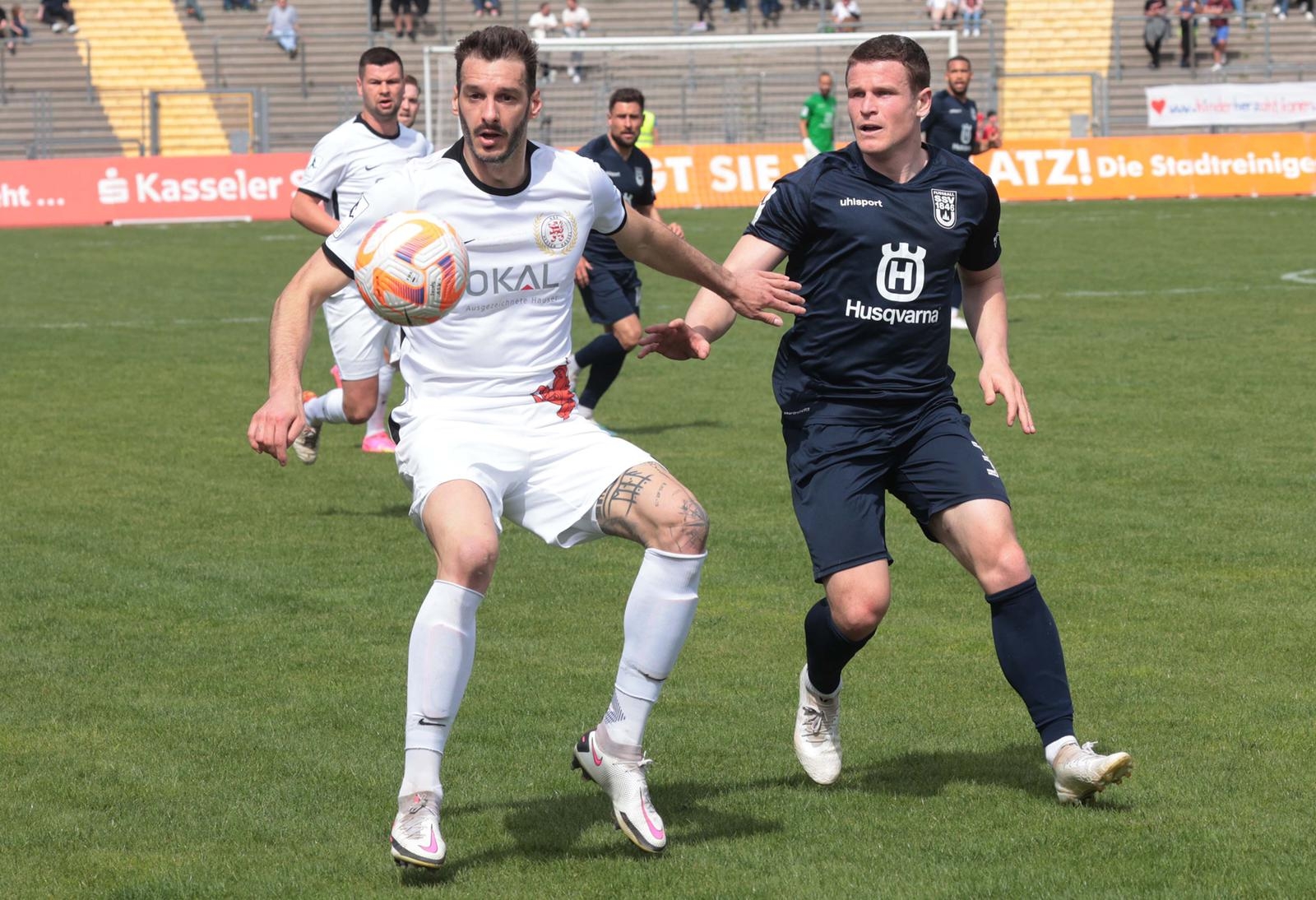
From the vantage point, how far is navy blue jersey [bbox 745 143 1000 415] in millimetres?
5617

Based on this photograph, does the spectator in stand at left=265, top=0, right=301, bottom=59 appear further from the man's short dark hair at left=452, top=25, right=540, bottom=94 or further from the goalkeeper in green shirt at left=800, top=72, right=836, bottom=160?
the man's short dark hair at left=452, top=25, right=540, bottom=94

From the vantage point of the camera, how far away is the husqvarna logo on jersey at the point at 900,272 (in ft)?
18.4

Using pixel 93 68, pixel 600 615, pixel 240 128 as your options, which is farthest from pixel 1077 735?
pixel 93 68

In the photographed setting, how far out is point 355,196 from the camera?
10.9 metres

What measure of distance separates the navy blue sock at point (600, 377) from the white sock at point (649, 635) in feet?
24.6

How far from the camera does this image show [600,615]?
7.71 m

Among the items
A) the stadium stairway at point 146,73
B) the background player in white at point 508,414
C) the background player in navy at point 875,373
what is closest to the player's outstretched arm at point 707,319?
the background player in navy at point 875,373

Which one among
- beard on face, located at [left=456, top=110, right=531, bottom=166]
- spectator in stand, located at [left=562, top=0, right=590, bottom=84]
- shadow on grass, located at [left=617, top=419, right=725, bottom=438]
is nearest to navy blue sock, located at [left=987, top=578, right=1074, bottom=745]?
beard on face, located at [left=456, top=110, right=531, bottom=166]

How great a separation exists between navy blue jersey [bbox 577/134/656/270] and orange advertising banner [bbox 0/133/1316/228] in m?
20.2

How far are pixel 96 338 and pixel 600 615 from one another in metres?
11.4

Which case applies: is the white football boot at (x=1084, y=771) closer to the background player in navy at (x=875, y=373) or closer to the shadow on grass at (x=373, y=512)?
the background player in navy at (x=875, y=373)

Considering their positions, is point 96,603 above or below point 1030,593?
below

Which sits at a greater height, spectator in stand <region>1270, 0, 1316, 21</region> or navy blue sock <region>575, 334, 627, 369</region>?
spectator in stand <region>1270, 0, 1316, 21</region>

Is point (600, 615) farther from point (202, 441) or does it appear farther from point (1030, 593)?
point (202, 441)
